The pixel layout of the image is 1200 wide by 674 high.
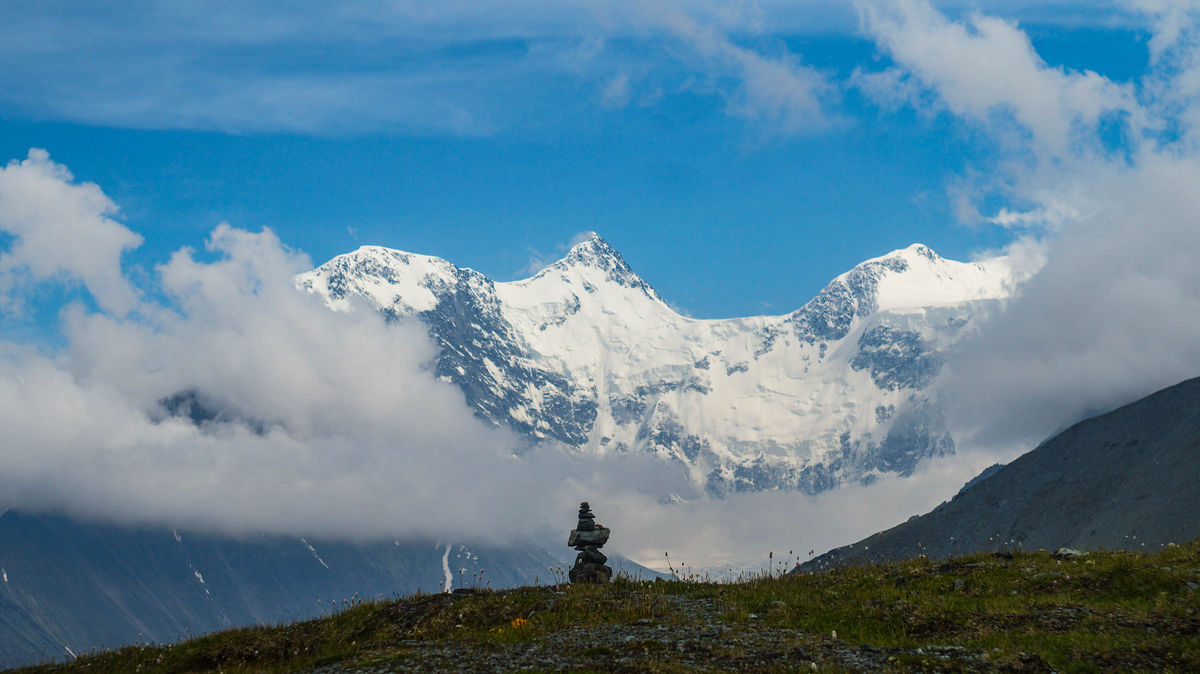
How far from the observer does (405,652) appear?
2538 cm

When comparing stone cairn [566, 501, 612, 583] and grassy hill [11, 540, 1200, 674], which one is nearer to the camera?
grassy hill [11, 540, 1200, 674]

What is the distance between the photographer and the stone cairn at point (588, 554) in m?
38.6

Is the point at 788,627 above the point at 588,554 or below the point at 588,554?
below

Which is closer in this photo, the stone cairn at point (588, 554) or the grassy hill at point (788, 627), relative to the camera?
the grassy hill at point (788, 627)

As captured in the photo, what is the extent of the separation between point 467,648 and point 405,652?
162cm

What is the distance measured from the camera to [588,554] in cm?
4100

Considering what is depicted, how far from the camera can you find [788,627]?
1046 inches

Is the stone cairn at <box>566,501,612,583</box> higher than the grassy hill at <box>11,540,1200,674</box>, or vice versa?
the stone cairn at <box>566,501,612,583</box>

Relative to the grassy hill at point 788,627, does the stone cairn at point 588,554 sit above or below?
above

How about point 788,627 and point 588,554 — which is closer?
point 788,627

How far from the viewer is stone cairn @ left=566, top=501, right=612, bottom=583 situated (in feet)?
127

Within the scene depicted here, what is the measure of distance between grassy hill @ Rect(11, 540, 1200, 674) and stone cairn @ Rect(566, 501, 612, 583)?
5.61 metres

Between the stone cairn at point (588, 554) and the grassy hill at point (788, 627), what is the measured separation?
18.4 feet

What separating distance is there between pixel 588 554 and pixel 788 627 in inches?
612
